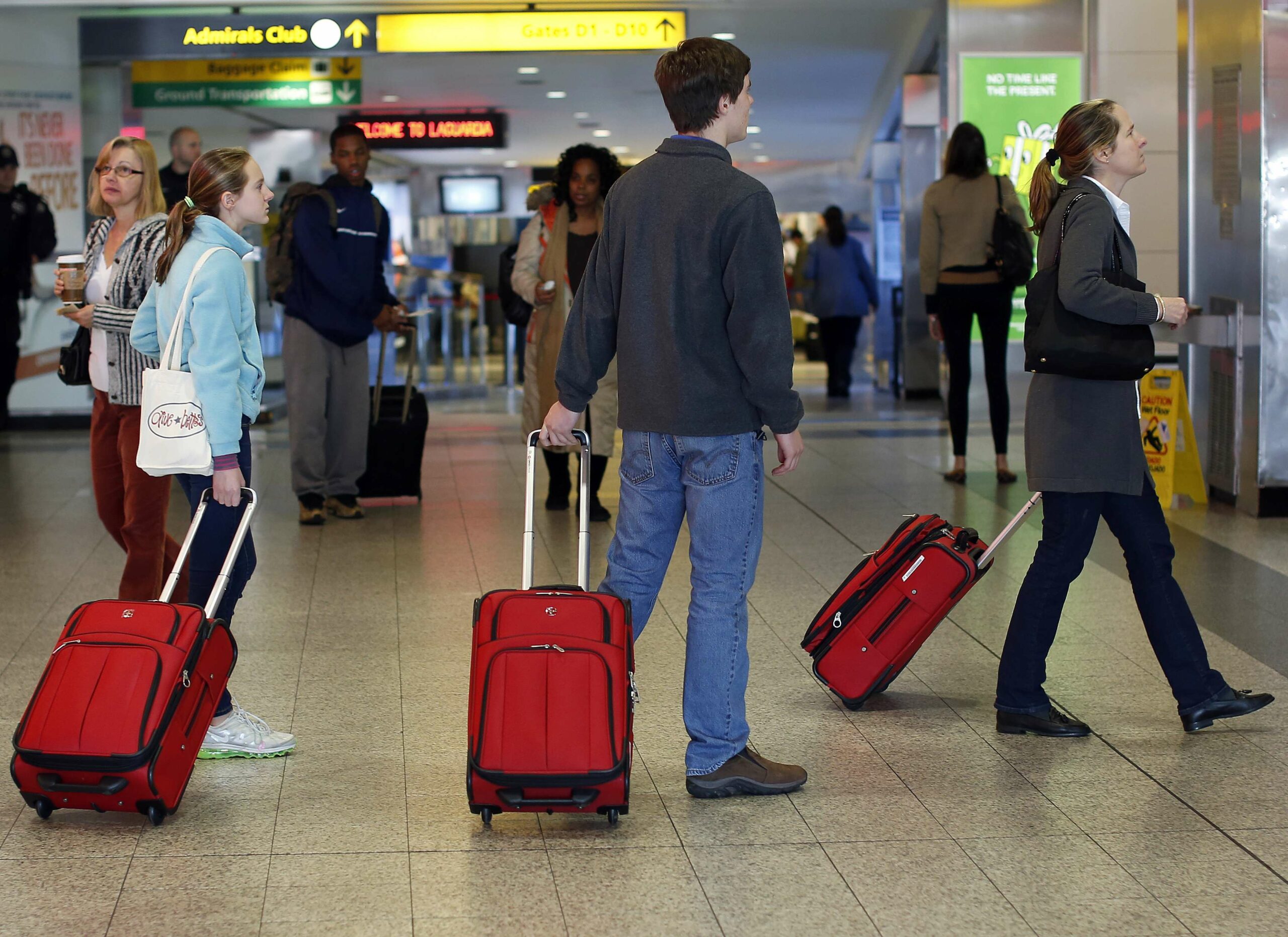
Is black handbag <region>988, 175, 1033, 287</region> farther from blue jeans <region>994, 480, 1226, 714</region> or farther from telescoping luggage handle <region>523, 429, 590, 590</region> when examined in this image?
telescoping luggage handle <region>523, 429, 590, 590</region>

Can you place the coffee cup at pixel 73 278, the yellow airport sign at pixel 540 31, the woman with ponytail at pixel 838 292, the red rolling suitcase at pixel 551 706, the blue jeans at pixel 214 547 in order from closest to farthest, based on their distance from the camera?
the red rolling suitcase at pixel 551 706 < the blue jeans at pixel 214 547 < the coffee cup at pixel 73 278 < the yellow airport sign at pixel 540 31 < the woman with ponytail at pixel 838 292

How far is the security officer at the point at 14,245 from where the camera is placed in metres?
11.2

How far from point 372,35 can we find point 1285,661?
904cm

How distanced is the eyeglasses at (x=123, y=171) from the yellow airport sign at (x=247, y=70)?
27.5 ft

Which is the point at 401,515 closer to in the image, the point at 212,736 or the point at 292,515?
the point at 292,515

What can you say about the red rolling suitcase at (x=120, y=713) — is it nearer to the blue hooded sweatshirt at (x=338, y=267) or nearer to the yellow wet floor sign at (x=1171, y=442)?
the blue hooded sweatshirt at (x=338, y=267)

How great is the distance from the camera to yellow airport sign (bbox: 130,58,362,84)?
12445mm

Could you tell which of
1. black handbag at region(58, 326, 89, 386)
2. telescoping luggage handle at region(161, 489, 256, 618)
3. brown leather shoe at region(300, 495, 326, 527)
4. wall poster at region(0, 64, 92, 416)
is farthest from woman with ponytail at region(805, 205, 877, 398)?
telescoping luggage handle at region(161, 489, 256, 618)

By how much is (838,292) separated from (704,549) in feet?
40.1

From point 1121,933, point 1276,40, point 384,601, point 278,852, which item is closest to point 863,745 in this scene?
point 1121,933

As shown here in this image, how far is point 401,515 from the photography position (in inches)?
293

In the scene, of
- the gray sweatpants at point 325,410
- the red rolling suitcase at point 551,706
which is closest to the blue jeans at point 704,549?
the red rolling suitcase at point 551,706

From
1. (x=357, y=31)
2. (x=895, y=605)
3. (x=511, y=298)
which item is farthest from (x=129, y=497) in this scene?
(x=357, y=31)

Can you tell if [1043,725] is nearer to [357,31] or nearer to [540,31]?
[540,31]
